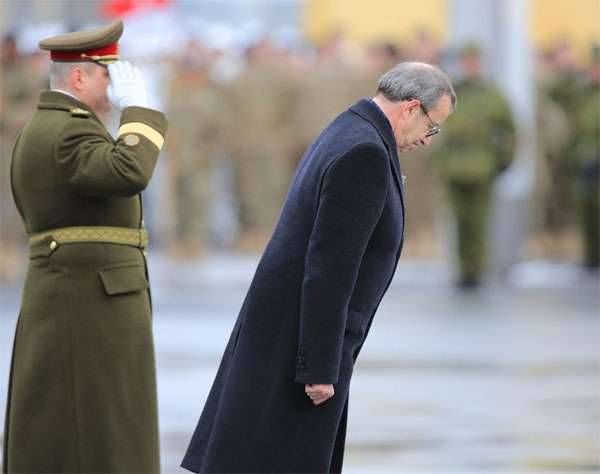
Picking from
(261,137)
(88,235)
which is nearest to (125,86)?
(88,235)

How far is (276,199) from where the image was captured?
2200 centimetres

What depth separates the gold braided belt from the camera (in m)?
6.07

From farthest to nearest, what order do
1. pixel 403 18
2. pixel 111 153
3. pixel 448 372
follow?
pixel 403 18
pixel 448 372
pixel 111 153

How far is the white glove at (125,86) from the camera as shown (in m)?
6.09

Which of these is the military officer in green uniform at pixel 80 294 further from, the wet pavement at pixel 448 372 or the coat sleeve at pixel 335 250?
the wet pavement at pixel 448 372

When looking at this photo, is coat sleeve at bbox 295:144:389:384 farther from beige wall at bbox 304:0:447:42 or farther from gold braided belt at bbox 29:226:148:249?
beige wall at bbox 304:0:447:42

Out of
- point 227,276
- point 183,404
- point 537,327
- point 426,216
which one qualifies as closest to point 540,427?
point 183,404

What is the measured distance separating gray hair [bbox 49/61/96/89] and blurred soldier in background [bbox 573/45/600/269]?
13.0 metres

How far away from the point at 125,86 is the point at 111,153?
0.28 meters

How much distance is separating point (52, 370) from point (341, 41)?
627 inches

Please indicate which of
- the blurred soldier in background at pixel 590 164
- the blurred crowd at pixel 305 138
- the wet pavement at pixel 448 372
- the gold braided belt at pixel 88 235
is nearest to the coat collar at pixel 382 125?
the gold braided belt at pixel 88 235

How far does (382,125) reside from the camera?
5.59 m

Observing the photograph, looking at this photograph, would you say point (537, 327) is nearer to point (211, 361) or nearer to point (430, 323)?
point (430, 323)

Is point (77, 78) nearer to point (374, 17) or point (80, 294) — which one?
point (80, 294)
